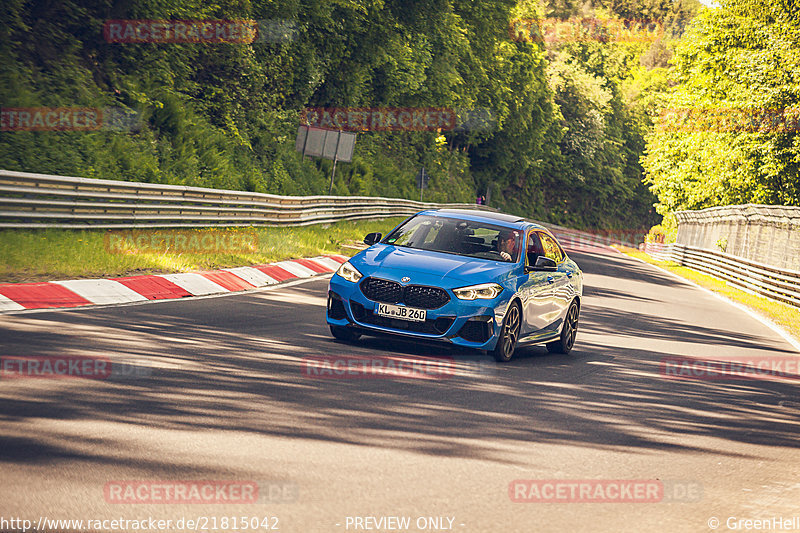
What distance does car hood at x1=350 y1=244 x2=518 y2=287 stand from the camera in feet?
33.4

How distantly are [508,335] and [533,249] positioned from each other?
5.55 feet

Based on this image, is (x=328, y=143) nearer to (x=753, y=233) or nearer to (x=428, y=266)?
(x=753, y=233)

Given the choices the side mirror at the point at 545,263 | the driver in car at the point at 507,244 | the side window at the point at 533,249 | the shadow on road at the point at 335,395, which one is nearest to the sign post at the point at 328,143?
the shadow on road at the point at 335,395

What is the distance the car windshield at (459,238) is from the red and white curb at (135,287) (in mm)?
3643

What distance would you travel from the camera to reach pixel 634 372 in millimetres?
11328

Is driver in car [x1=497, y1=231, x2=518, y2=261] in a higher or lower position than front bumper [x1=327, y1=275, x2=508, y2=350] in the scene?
higher

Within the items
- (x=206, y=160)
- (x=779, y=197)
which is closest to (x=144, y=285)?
(x=206, y=160)

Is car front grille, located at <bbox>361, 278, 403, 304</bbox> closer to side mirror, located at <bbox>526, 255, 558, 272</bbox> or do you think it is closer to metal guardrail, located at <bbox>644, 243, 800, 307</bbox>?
side mirror, located at <bbox>526, 255, 558, 272</bbox>

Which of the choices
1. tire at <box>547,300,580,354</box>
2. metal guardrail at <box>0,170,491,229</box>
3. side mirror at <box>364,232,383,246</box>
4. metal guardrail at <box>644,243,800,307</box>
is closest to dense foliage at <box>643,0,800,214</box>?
metal guardrail at <box>644,243,800,307</box>

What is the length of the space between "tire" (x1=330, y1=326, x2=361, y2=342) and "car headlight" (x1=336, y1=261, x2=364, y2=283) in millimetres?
565

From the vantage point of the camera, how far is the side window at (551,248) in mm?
12463

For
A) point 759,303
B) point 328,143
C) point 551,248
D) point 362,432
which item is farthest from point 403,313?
point 328,143

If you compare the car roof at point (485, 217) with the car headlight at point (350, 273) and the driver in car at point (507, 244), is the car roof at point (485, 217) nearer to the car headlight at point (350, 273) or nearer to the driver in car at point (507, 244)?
the driver in car at point (507, 244)

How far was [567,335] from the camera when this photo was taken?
12594mm
